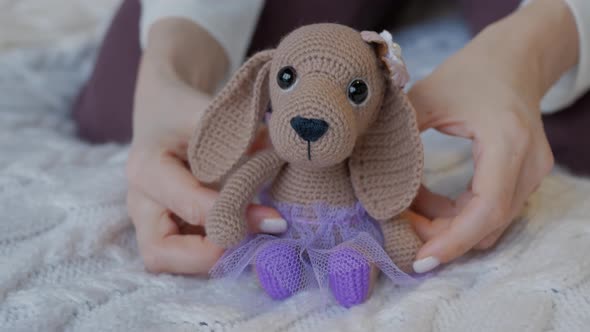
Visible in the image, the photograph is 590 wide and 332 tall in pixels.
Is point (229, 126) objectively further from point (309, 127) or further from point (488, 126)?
point (488, 126)

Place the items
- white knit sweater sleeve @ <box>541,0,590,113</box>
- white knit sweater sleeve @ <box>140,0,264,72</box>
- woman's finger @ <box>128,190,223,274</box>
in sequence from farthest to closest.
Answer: white knit sweater sleeve @ <box>140,0,264,72</box> → white knit sweater sleeve @ <box>541,0,590,113</box> → woman's finger @ <box>128,190,223,274</box>

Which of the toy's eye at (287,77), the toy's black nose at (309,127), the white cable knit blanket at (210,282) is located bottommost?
the white cable knit blanket at (210,282)

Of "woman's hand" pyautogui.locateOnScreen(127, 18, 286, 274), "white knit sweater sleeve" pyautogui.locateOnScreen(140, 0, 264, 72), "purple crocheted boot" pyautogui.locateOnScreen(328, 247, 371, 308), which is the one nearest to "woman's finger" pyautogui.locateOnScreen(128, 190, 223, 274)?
"woman's hand" pyautogui.locateOnScreen(127, 18, 286, 274)

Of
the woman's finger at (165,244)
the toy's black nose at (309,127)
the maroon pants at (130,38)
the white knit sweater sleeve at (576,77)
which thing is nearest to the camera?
the toy's black nose at (309,127)

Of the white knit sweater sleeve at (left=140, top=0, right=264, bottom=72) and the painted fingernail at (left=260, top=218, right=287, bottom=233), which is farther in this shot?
the white knit sweater sleeve at (left=140, top=0, right=264, bottom=72)

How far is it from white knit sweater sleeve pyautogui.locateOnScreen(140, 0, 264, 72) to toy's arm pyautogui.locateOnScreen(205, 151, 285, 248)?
0.34 metres

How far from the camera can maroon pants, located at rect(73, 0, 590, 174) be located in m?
0.92

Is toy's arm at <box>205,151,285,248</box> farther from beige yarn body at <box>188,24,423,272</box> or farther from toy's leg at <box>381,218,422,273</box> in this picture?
toy's leg at <box>381,218,422,273</box>

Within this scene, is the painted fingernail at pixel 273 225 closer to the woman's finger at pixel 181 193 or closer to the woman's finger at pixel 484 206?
the woman's finger at pixel 181 193

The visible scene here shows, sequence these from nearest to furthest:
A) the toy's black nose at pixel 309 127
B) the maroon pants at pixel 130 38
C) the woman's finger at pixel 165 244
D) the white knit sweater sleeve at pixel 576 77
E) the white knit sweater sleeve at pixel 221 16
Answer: the toy's black nose at pixel 309 127 → the woman's finger at pixel 165 244 → the white knit sweater sleeve at pixel 576 77 → the white knit sweater sleeve at pixel 221 16 → the maroon pants at pixel 130 38

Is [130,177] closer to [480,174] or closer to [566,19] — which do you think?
[480,174]

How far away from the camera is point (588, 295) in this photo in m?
0.48

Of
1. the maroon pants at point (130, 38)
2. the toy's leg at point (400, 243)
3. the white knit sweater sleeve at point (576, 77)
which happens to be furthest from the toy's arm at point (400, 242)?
the maroon pants at point (130, 38)

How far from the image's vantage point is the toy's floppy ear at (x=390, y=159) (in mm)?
489
